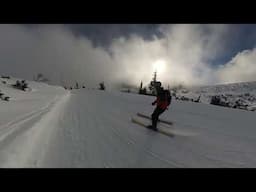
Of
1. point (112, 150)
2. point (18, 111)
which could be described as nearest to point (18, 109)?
point (18, 111)

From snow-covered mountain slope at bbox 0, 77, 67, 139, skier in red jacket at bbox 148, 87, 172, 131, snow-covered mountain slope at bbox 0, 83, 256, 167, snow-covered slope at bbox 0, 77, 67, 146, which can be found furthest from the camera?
skier in red jacket at bbox 148, 87, 172, 131

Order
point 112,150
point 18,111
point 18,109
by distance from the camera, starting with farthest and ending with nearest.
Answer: point 18,109, point 18,111, point 112,150

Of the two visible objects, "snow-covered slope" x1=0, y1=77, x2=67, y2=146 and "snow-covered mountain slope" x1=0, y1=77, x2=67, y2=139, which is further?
"snow-covered mountain slope" x1=0, y1=77, x2=67, y2=139

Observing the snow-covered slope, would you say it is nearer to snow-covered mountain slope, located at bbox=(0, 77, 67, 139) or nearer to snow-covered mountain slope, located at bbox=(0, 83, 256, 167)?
snow-covered mountain slope, located at bbox=(0, 77, 67, 139)

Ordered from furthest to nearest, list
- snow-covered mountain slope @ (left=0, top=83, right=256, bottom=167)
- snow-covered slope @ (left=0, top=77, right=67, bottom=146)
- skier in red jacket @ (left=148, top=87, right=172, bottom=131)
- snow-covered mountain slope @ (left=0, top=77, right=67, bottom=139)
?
skier in red jacket @ (left=148, top=87, right=172, bottom=131), snow-covered mountain slope @ (left=0, top=77, right=67, bottom=139), snow-covered slope @ (left=0, top=77, right=67, bottom=146), snow-covered mountain slope @ (left=0, top=83, right=256, bottom=167)

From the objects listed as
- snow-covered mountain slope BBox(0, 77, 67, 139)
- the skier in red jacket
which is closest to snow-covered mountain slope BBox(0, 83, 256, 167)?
snow-covered mountain slope BBox(0, 77, 67, 139)

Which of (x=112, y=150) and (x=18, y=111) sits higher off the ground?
(x=112, y=150)

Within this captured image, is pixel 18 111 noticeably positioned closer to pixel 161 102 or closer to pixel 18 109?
pixel 18 109

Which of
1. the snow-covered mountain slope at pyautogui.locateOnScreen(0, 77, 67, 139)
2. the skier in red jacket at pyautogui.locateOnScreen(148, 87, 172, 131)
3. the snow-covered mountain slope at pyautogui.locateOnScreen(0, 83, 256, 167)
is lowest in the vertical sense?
the snow-covered mountain slope at pyautogui.locateOnScreen(0, 77, 67, 139)

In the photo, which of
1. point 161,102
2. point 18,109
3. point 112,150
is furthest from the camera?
point 18,109
